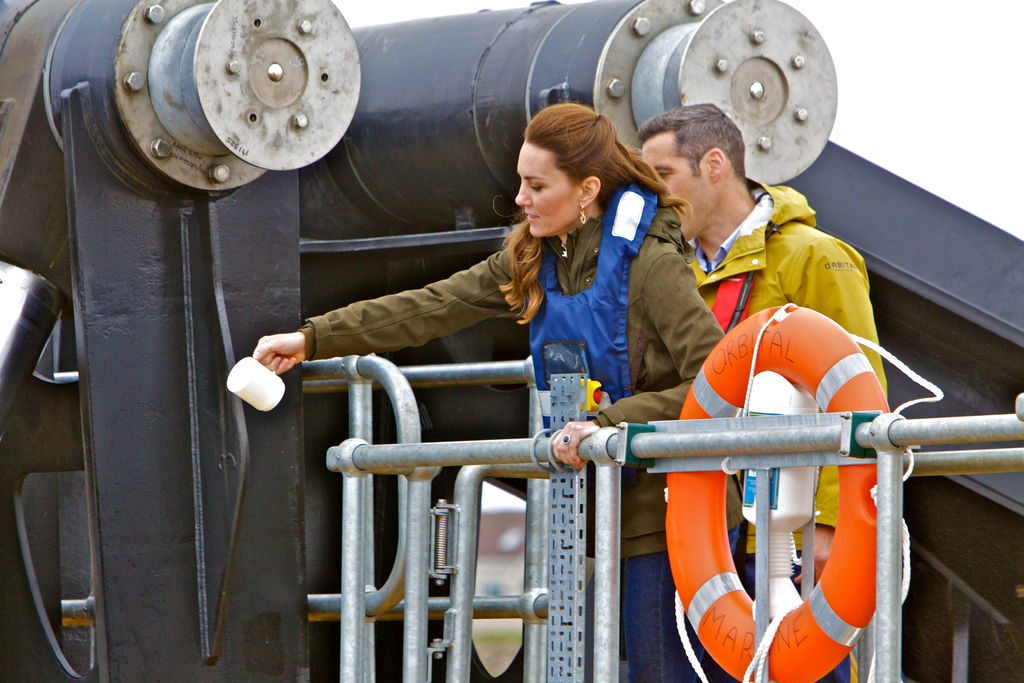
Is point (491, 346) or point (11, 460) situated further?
point (491, 346)

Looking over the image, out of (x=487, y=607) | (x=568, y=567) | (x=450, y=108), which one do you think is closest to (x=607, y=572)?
(x=568, y=567)

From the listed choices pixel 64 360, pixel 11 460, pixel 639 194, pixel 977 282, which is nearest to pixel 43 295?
pixel 11 460

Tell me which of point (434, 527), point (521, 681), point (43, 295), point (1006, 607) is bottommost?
point (521, 681)

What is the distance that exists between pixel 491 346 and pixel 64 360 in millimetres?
1790

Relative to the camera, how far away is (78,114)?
13.6 feet

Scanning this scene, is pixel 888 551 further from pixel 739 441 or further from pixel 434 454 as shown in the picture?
pixel 434 454

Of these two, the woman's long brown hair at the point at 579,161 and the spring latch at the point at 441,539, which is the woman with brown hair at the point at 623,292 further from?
the spring latch at the point at 441,539

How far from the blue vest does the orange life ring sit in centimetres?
27

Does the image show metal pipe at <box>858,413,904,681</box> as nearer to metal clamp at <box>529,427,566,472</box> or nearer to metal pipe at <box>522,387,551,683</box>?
metal clamp at <box>529,427,566,472</box>

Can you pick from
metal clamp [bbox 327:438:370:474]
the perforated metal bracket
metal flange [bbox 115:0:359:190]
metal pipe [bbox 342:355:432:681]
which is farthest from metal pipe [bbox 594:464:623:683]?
metal flange [bbox 115:0:359:190]

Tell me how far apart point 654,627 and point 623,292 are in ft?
2.61

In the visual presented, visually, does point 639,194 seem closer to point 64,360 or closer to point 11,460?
point 11,460

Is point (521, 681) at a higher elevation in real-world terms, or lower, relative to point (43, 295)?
lower

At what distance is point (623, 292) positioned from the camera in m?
3.29
